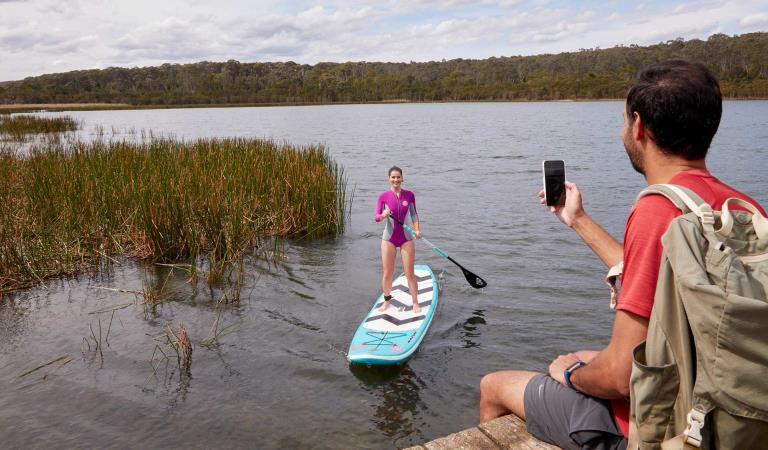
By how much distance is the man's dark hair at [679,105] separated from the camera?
209cm

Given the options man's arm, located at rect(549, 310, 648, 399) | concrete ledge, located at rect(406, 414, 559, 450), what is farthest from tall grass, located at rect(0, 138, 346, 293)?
man's arm, located at rect(549, 310, 648, 399)

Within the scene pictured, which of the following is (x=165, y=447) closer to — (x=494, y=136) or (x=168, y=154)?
(x=168, y=154)

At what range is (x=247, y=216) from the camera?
11.3 m

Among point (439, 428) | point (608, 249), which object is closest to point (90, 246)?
point (439, 428)

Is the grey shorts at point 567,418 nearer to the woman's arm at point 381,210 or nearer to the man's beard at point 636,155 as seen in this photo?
the man's beard at point 636,155

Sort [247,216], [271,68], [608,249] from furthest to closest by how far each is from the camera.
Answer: [271,68] → [247,216] → [608,249]

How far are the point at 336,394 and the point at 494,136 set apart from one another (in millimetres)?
36300

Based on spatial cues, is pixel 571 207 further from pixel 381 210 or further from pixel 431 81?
pixel 431 81

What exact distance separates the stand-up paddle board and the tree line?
89.1 m

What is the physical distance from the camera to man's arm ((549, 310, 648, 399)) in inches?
78.7

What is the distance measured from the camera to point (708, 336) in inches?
66.2

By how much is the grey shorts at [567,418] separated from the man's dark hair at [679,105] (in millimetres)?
1122

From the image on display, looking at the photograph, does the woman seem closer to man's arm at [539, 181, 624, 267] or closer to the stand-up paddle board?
the stand-up paddle board

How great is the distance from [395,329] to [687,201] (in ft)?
18.4
